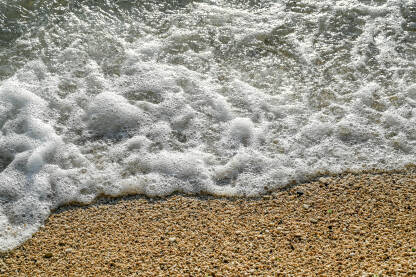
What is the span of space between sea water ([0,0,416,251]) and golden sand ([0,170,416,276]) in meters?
0.20

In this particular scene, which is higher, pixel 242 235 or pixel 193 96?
pixel 193 96

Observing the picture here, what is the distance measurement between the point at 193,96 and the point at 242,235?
6.23ft

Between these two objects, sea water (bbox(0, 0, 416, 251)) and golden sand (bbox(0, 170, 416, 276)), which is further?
sea water (bbox(0, 0, 416, 251))

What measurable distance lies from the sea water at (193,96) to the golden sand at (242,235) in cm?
20

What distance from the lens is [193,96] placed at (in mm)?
5008

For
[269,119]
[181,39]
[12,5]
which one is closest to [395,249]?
[269,119]

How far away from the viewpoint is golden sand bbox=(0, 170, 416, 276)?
336 centimetres

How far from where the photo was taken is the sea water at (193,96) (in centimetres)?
424

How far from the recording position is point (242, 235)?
3637 mm

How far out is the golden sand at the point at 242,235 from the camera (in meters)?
3.36

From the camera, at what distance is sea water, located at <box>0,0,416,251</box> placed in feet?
13.9

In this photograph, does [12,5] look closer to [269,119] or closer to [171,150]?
[171,150]

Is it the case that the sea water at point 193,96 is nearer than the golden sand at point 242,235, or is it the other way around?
the golden sand at point 242,235

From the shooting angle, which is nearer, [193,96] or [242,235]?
[242,235]
